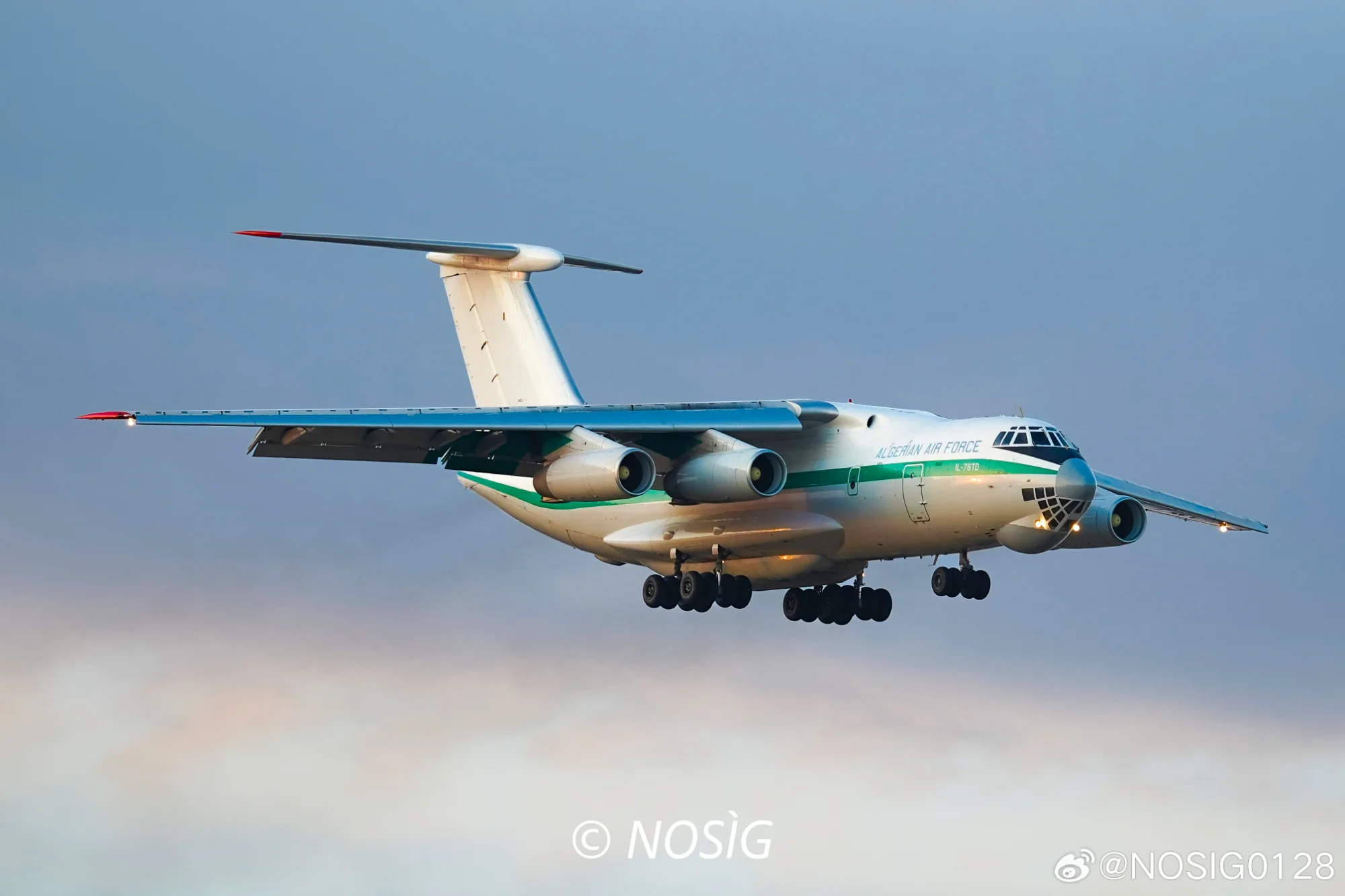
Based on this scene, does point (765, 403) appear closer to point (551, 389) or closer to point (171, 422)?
point (551, 389)

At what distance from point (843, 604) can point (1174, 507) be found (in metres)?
3.85

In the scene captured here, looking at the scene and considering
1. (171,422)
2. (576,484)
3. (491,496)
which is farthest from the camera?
(491,496)

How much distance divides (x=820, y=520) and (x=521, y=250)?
5779 mm

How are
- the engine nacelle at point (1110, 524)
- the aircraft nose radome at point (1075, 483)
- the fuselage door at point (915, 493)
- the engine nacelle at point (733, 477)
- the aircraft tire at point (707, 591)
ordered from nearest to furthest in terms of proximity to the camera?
the aircraft nose radome at point (1075, 483), the fuselage door at point (915, 493), the engine nacelle at point (733, 477), the engine nacelle at point (1110, 524), the aircraft tire at point (707, 591)

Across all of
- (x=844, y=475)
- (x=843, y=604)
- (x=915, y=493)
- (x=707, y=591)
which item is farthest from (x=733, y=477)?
(x=843, y=604)

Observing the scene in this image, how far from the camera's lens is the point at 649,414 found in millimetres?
20234

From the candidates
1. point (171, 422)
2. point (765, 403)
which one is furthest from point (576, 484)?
point (171, 422)

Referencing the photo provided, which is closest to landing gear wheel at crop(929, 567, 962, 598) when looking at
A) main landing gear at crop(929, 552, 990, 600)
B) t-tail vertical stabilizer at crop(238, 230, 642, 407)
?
main landing gear at crop(929, 552, 990, 600)

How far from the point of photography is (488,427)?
19.2 meters

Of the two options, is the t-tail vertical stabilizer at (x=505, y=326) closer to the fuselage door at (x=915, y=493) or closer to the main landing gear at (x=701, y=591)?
the main landing gear at (x=701, y=591)

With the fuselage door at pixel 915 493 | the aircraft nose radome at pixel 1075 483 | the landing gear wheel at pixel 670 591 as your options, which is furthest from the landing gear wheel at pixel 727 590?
the aircraft nose radome at pixel 1075 483

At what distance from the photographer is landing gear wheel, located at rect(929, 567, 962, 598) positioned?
67.7 feet

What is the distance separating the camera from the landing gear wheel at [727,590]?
2109 cm

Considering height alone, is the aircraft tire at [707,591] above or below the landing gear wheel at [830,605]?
below
